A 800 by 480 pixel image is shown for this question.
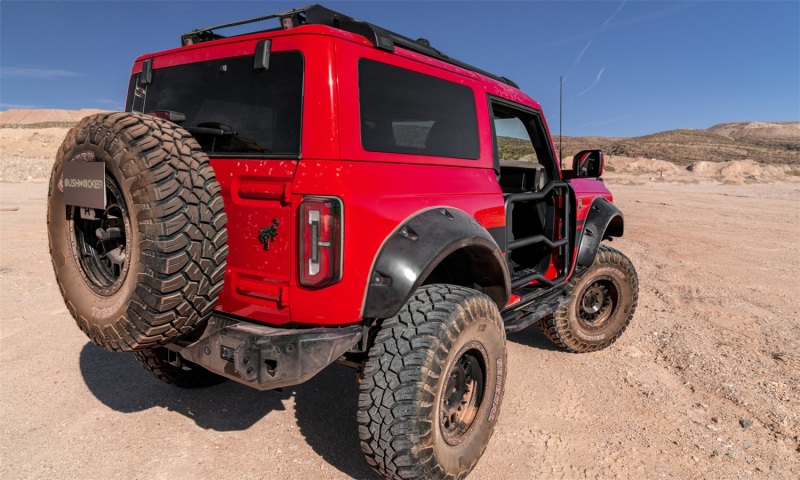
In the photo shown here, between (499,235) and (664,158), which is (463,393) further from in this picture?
(664,158)

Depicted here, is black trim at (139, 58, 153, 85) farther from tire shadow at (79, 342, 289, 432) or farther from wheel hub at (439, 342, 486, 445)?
wheel hub at (439, 342, 486, 445)

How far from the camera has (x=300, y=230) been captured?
206 centimetres

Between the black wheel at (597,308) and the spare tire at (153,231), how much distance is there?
300 centimetres

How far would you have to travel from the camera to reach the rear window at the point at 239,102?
7.27 feet

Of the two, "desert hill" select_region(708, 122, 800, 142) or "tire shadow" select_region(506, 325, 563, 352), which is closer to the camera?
"tire shadow" select_region(506, 325, 563, 352)

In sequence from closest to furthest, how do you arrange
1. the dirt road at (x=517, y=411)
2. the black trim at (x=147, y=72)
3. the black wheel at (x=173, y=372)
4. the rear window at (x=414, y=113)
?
the rear window at (x=414, y=113)
the dirt road at (x=517, y=411)
the black trim at (x=147, y=72)
the black wheel at (x=173, y=372)

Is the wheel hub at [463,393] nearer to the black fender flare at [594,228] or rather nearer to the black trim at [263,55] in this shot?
the black trim at [263,55]

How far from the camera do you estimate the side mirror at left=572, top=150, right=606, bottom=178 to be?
4.04 meters

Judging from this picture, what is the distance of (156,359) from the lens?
10.8 feet

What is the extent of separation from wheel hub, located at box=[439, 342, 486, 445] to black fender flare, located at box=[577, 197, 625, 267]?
5.87ft

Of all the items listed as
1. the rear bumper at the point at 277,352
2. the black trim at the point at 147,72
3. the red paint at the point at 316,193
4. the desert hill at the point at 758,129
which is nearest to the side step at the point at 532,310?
Result: the red paint at the point at 316,193

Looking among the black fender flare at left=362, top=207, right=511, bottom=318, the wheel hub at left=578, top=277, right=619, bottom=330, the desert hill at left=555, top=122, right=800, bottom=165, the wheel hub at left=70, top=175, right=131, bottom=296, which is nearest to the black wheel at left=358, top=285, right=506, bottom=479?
the black fender flare at left=362, top=207, right=511, bottom=318

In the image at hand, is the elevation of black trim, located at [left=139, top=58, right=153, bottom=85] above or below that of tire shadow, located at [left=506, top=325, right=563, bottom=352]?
above

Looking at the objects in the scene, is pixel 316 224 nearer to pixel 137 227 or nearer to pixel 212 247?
pixel 212 247
